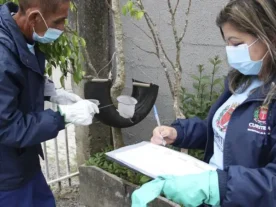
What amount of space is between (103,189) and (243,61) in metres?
1.97

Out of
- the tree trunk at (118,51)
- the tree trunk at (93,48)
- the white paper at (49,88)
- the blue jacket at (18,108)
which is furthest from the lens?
the tree trunk at (93,48)

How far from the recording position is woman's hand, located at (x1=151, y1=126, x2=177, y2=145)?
1.72m

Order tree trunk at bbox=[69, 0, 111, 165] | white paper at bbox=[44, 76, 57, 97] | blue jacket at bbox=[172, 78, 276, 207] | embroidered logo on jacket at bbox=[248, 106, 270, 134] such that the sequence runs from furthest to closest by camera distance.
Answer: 1. tree trunk at bbox=[69, 0, 111, 165]
2. white paper at bbox=[44, 76, 57, 97]
3. embroidered logo on jacket at bbox=[248, 106, 270, 134]
4. blue jacket at bbox=[172, 78, 276, 207]

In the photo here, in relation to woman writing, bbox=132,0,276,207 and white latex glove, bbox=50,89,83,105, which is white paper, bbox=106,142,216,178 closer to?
woman writing, bbox=132,0,276,207

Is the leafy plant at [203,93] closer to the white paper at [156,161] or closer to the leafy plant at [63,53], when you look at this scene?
the leafy plant at [63,53]

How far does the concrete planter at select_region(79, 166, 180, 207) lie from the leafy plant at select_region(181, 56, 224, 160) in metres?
0.59

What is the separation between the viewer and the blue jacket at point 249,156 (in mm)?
1228

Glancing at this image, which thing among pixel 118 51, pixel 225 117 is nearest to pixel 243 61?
pixel 225 117

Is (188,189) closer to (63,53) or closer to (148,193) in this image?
(148,193)

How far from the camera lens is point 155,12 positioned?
11.1ft

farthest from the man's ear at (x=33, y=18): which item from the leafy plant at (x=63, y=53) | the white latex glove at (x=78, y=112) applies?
the white latex glove at (x=78, y=112)

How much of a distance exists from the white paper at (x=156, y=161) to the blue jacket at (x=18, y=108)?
1.32 feet

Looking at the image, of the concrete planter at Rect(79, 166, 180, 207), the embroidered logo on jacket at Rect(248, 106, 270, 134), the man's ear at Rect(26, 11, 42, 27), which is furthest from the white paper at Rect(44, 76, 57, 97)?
the embroidered logo on jacket at Rect(248, 106, 270, 134)

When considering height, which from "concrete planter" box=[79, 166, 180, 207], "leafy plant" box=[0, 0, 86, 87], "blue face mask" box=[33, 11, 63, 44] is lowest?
"concrete planter" box=[79, 166, 180, 207]
